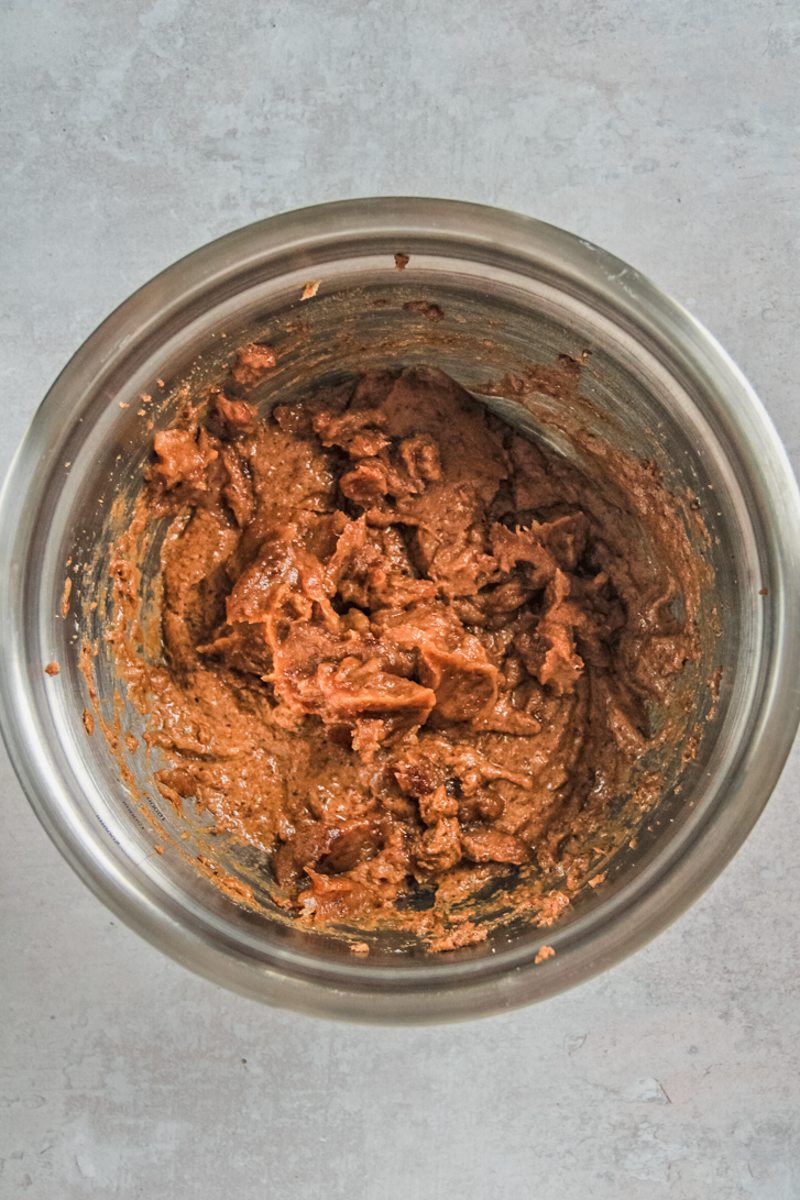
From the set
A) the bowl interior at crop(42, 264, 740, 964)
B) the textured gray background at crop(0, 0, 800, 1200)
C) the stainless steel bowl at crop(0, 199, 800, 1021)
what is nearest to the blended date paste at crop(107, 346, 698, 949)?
the bowl interior at crop(42, 264, 740, 964)

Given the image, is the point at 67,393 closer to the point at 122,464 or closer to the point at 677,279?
the point at 122,464

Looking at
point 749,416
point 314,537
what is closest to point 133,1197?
point 314,537

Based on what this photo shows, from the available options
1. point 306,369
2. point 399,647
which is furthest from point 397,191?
point 399,647

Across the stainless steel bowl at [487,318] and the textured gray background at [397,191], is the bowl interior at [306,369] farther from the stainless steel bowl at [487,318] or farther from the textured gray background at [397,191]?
the textured gray background at [397,191]

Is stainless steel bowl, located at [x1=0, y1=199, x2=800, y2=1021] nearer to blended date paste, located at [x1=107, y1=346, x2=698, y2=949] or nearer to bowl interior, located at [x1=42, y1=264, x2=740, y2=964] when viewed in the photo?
bowl interior, located at [x1=42, y1=264, x2=740, y2=964]

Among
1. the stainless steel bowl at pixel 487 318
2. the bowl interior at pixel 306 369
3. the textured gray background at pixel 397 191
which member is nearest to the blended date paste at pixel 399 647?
the bowl interior at pixel 306 369

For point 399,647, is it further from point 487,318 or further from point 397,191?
point 397,191
